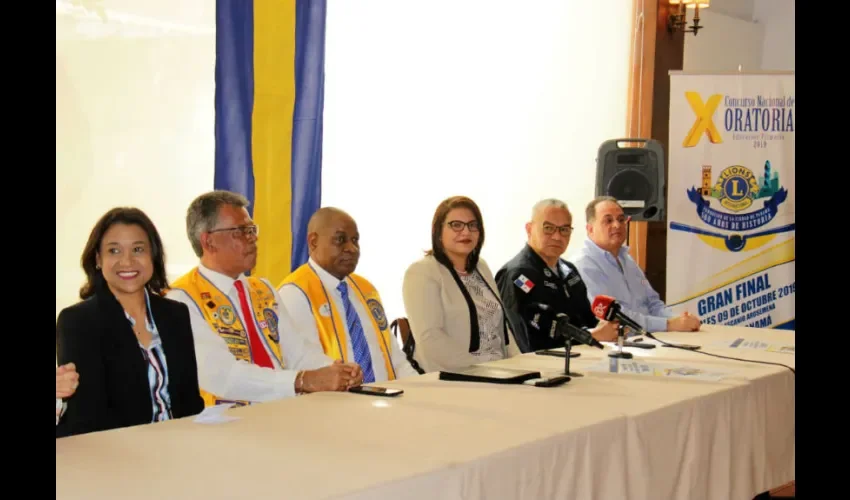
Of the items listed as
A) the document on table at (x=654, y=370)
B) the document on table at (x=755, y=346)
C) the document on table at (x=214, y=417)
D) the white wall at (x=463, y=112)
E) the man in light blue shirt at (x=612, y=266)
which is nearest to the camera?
the document on table at (x=214, y=417)

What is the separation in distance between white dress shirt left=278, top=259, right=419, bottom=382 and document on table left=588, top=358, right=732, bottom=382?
0.68 metres

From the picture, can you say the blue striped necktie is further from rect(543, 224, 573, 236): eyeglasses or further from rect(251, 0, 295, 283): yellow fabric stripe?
rect(543, 224, 573, 236): eyeglasses

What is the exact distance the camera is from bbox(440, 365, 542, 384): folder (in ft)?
8.96

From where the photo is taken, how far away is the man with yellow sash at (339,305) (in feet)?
10.5

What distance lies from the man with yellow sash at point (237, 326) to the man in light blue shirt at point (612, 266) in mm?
1892

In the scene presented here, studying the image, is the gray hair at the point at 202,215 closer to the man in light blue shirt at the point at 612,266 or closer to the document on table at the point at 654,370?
the document on table at the point at 654,370

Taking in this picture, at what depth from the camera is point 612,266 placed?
15.1ft

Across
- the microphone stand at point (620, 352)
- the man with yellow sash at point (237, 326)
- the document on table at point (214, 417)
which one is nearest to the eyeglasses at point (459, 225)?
the microphone stand at point (620, 352)

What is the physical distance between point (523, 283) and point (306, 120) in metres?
1.15

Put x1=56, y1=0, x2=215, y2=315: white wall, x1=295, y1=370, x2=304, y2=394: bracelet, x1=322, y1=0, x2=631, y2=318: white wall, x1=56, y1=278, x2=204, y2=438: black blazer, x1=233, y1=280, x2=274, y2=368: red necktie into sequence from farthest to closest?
1. x1=322, y1=0, x2=631, y2=318: white wall
2. x1=56, y1=0, x2=215, y2=315: white wall
3. x1=233, y1=280, x2=274, y2=368: red necktie
4. x1=295, y1=370, x2=304, y2=394: bracelet
5. x1=56, y1=278, x2=204, y2=438: black blazer

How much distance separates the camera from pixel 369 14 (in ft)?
16.1

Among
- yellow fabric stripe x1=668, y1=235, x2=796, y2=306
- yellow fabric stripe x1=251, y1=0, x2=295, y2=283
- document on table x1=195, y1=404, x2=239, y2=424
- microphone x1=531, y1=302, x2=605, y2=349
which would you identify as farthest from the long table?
yellow fabric stripe x1=668, y1=235, x2=796, y2=306
